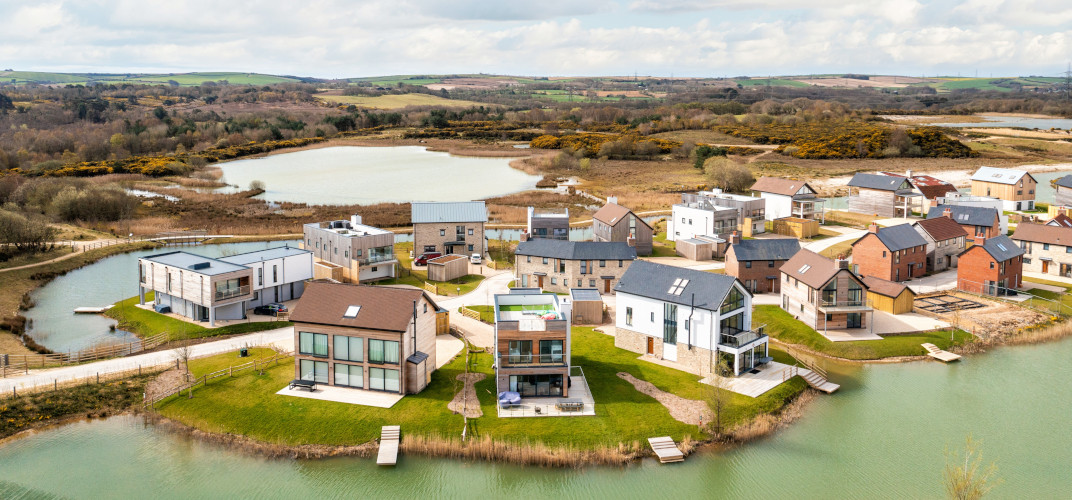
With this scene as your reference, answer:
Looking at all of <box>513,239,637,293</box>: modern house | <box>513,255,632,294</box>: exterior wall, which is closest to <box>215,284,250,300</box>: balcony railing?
<box>513,239,637,293</box>: modern house

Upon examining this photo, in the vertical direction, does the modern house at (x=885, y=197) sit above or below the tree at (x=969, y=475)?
above

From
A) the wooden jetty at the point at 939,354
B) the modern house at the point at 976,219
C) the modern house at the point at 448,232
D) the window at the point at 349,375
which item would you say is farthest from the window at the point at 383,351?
the modern house at the point at 976,219

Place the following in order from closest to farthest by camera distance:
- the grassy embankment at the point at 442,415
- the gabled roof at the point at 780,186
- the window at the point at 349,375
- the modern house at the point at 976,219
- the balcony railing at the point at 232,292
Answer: the grassy embankment at the point at 442,415
the window at the point at 349,375
the balcony railing at the point at 232,292
the modern house at the point at 976,219
the gabled roof at the point at 780,186

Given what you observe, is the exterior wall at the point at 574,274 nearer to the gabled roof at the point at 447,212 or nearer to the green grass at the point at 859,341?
the gabled roof at the point at 447,212

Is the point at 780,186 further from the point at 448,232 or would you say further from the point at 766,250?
the point at 448,232

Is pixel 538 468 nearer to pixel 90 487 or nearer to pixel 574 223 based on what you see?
pixel 90 487

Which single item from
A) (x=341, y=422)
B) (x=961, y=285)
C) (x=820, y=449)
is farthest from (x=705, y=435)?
(x=961, y=285)
